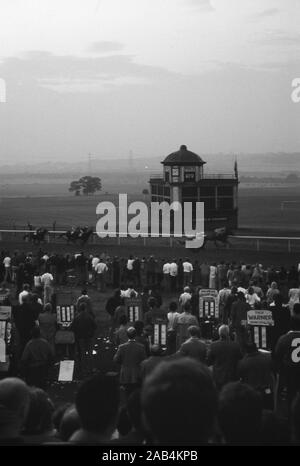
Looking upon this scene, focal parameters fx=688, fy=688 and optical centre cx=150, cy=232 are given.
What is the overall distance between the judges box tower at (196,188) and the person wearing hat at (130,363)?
42.6 m

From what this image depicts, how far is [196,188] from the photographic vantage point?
52.1m

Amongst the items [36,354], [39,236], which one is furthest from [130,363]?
[39,236]

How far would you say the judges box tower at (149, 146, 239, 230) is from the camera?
2030 inches

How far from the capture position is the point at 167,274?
21781 millimetres

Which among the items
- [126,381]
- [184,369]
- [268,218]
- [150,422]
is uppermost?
[268,218]

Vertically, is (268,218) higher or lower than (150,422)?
higher

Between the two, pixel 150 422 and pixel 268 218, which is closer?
pixel 150 422

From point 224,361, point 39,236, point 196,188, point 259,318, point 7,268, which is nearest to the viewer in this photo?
point 224,361

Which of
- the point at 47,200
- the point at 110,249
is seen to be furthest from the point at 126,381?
the point at 47,200

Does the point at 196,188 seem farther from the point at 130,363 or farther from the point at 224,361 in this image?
the point at 224,361

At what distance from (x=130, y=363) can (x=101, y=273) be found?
13498 millimetres

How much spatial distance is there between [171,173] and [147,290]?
119 feet

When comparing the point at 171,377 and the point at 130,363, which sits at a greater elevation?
the point at 171,377

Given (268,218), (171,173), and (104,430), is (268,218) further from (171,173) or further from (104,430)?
(104,430)
